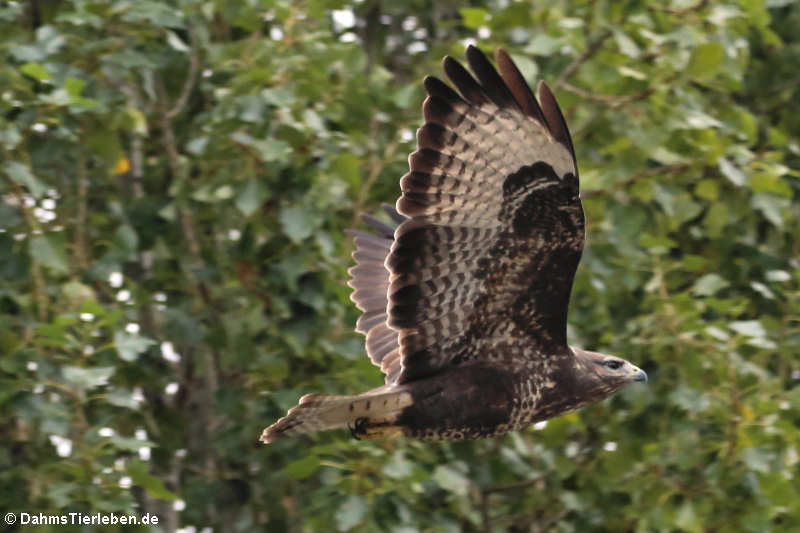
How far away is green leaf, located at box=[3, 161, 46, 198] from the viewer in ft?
17.4

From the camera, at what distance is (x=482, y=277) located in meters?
4.99

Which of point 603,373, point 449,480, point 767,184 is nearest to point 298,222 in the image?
point 449,480

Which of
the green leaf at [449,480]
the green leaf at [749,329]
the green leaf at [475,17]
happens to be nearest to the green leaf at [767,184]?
the green leaf at [749,329]

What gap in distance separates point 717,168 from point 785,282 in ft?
2.22

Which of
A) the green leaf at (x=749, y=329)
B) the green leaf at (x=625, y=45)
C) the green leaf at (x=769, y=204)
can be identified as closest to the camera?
the green leaf at (x=749, y=329)

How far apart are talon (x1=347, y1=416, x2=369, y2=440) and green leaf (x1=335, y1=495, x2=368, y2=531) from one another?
0.33m

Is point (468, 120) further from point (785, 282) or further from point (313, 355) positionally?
point (785, 282)

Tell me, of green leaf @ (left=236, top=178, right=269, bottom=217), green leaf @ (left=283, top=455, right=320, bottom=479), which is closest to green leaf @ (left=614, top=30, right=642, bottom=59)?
green leaf @ (left=236, top=178, right=269, bottom=217)

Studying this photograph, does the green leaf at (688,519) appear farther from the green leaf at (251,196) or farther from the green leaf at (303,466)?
the green leaf at (251,196)

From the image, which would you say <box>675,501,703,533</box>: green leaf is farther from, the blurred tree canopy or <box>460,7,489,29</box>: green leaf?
<box>460,7,489,29</box>: green leaf

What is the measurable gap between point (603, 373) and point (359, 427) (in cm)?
93

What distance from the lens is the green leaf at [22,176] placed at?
5316 millimetres

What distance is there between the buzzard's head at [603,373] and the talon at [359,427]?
80 cm

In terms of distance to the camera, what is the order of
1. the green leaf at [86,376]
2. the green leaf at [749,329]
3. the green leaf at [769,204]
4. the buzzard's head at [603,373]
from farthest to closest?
the green leaf at [769,204], the green leaf at [749,329], the buzzard's head at [603,373], the green leaf at [86,376]
